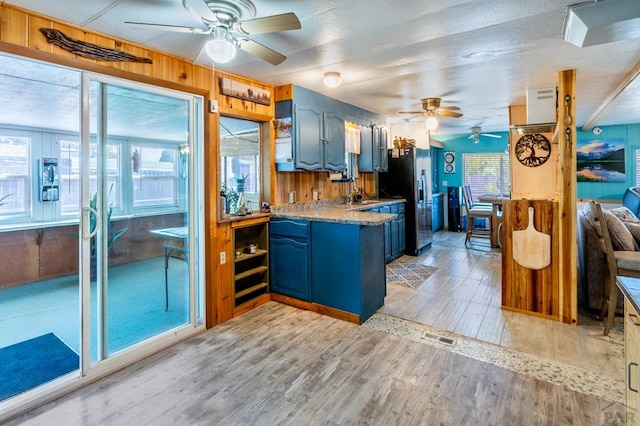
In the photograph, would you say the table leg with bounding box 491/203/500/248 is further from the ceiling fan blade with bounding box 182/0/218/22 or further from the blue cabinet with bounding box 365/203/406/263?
the ceiling fan blade with bounding box 182/0/218/22

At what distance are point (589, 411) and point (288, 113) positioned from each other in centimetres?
342

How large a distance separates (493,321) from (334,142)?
269cm

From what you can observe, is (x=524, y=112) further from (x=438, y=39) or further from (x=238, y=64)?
(x=238, y=64)

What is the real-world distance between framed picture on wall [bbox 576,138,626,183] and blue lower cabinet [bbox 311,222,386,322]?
19.4 ft

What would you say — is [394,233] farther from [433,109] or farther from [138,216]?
[138,216]

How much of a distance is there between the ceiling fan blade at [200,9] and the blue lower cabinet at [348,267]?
1939mm

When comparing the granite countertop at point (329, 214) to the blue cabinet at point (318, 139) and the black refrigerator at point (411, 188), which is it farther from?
the black refrigerator at point (411, 188)

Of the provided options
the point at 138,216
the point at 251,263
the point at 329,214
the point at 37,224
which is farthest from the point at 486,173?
the point at 37,224

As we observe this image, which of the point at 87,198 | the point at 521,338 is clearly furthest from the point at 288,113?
the point at 521,338

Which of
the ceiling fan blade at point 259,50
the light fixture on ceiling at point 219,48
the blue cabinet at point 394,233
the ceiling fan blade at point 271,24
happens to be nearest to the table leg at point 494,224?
the blue cabinet at point 394,233

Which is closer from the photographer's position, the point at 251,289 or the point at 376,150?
the point at 251,289

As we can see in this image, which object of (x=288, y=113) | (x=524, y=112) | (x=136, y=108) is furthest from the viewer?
(x=524, y=112)

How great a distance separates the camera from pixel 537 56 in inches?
112

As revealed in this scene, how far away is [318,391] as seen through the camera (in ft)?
6.89
